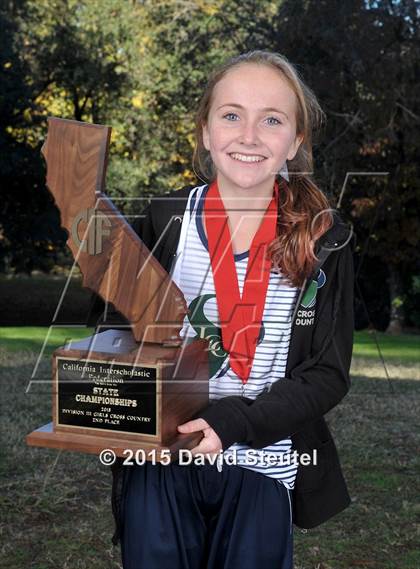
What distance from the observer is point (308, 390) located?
91.3 inches

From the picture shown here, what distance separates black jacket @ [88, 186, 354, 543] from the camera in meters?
2.25

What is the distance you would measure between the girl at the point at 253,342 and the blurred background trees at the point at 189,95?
53.6ft

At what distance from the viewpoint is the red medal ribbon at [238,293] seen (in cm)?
233

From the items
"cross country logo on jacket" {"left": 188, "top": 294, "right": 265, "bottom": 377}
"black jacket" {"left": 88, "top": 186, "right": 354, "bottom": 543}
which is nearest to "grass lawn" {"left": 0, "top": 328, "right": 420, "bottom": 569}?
"black jacket" {"left": 88, "top": 186, "right": 354, "bottom": 543}

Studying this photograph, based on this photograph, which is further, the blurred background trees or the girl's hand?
the blurred background trees

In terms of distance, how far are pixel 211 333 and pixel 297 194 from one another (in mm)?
532

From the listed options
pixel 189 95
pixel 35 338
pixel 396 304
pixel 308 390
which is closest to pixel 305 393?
pixel 308 390

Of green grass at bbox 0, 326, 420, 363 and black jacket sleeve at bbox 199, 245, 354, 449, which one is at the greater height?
black jacket sleeve at bbox 199, 245, 354, 449

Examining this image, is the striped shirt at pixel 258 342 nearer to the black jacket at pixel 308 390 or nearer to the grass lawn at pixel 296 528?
the black jacket at pixel 308 390

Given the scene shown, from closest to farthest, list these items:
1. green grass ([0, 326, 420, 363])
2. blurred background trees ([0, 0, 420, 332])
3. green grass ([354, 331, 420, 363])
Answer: green grass ([0, 326, 420, 363]) → green grass ([354, 331, 420, 363]) → blurred background trees ([0, 0, 420, 332])

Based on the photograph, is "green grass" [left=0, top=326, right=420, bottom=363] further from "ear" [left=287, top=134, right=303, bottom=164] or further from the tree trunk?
"ear" [left=287, top=134, right=303, bottom=164]

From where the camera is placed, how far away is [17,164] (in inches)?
853

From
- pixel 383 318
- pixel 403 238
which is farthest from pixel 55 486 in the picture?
pixel 383 318

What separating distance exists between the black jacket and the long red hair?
0.05 m
